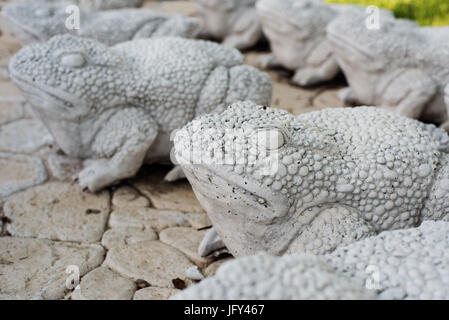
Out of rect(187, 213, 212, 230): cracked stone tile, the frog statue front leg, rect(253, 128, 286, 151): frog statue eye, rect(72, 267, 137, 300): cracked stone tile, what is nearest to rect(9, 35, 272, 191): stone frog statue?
the frog statue front leg

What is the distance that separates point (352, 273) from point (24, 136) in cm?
284

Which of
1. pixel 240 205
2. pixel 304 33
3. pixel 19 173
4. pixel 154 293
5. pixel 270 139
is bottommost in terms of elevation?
pixel 19 173

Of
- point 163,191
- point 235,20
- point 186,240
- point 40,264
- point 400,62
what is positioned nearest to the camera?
point 40,264

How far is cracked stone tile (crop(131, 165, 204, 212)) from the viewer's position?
116 inches

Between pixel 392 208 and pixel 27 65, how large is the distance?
79.1 inches

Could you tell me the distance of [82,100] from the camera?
2822mm

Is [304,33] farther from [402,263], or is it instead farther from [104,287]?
[402,263]

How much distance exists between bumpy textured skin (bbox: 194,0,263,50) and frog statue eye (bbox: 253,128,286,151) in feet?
12.6

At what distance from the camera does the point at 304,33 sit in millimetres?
4535

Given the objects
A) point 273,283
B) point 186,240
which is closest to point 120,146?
point 186,240

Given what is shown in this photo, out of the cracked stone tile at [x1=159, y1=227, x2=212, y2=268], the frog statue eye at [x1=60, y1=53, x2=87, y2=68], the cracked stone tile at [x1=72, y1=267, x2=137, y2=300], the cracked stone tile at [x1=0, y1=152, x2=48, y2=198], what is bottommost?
the cracked stone tile at [x1=0, y1=152, x2=48, y2=198]

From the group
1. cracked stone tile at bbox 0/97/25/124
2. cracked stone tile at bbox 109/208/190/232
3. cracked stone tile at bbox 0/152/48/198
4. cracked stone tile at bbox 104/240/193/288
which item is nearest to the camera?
cracked stone tile at bbox 104/240/193/288

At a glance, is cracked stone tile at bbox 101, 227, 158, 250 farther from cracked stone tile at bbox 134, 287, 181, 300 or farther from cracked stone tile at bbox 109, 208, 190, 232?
cracked stone tile at bbox 134, 287, 181, 300
